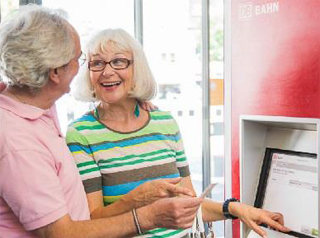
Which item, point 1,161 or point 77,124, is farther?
point 77,124

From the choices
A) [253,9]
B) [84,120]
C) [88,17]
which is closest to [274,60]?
[253,9]

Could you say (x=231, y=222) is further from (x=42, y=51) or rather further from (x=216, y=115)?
(x=216, y=115)

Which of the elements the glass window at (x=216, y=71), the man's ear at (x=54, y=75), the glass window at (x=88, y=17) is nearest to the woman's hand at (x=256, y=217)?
the man's ear at (x=54, y=75)

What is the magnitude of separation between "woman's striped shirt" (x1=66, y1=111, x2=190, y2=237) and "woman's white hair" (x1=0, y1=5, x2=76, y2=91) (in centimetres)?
35

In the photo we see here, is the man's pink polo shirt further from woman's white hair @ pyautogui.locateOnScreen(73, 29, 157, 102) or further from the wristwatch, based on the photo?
the wristwatch

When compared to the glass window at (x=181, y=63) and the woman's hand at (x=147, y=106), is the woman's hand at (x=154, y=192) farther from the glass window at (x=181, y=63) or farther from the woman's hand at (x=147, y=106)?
the glass window at (x=181, y=63)

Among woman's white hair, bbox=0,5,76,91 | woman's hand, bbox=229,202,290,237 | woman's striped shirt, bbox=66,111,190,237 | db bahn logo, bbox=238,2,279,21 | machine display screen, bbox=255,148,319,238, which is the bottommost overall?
woman's hand, bbox=229,202,290,237

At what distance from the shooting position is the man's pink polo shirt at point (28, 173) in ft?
4.00

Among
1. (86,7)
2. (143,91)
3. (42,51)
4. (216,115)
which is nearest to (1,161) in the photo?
(42,51)

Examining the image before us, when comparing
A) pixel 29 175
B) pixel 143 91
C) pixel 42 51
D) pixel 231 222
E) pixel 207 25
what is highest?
pixel 207 25

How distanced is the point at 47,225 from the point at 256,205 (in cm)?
105

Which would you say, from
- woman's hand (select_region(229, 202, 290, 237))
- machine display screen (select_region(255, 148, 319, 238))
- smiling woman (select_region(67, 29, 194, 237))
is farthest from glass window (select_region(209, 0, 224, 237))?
smiling woman (select_region(67, 29, 194, 237))

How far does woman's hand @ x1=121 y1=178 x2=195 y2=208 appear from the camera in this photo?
144cm

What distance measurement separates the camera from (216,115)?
15.1 feet
